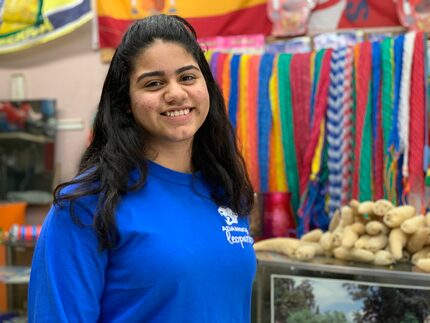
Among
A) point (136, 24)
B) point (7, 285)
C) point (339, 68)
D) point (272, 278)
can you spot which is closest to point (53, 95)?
point (7, 285)

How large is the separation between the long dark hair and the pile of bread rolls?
0.62 metres

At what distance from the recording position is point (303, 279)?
1.55 metres

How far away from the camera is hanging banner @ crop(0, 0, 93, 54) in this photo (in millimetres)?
2699

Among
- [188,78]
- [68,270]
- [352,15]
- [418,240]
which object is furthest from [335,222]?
[68,270]

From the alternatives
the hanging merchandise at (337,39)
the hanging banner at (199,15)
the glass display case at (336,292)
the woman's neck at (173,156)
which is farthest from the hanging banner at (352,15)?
the woman's neck at (173,156)

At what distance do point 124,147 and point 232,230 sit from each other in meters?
0.25

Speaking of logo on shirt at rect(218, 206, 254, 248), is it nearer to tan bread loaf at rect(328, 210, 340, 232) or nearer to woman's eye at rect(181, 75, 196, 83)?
woman's eye at rect(181, 75, 196, 83)

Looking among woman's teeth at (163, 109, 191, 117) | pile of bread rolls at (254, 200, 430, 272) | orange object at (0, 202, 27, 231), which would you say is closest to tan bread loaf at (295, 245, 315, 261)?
pile of bread rolls at (254, 200, 430, 272)

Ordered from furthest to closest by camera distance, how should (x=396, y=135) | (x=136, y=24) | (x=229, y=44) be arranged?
Answer: (x=229, y=44), (x=396, y=135), (x=136, y=24)

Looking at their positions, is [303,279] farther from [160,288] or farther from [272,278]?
[160,288]

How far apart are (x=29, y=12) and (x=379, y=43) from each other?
1.79m

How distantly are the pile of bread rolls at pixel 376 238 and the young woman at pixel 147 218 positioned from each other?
2.19 ft

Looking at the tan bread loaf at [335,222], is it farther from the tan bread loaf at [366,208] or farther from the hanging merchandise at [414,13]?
the hanging merchandise at [414,13]

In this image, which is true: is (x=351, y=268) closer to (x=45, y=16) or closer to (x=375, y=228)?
(x=375, y=228)
